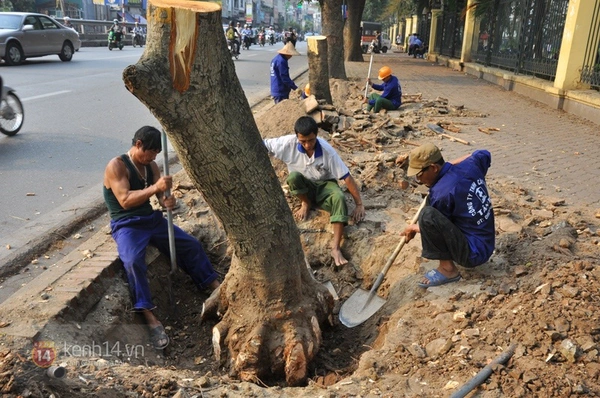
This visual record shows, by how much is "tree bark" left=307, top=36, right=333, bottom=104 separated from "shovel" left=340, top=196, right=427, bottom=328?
6147 mm

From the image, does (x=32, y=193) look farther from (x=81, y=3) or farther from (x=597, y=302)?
(x=81, y=3)

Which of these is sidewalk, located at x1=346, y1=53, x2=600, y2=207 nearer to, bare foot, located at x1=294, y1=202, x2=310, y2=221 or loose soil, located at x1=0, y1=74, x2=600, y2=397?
loose soil, located at x1=0, y1=74, x2=600, y2=397

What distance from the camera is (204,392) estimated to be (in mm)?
2619

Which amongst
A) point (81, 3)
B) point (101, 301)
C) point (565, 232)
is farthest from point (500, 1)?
point (81, 3)

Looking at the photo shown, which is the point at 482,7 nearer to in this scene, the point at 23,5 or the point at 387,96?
the point at 387,96

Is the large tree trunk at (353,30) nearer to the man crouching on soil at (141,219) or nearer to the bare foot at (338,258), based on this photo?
the bare foot at (338,258)

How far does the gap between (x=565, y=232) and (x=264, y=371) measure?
2591mm

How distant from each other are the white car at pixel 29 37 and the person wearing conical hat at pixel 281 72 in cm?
1037

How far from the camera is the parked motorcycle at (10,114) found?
751cm

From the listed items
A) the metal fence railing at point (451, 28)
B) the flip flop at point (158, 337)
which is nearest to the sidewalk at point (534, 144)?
the flip flop at point (158, 337)

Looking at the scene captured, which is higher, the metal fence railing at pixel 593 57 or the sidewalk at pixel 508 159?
the metal fence railing at pixel 593 57

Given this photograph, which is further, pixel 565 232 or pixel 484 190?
pixel 565 232

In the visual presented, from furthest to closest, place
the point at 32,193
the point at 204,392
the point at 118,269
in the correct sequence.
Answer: the point at 32,193
the point at 118,269
the point at 204,392

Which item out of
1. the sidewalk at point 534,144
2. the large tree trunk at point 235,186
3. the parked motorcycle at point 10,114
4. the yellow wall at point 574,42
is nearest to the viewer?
the large tree trunk at point 235,186
